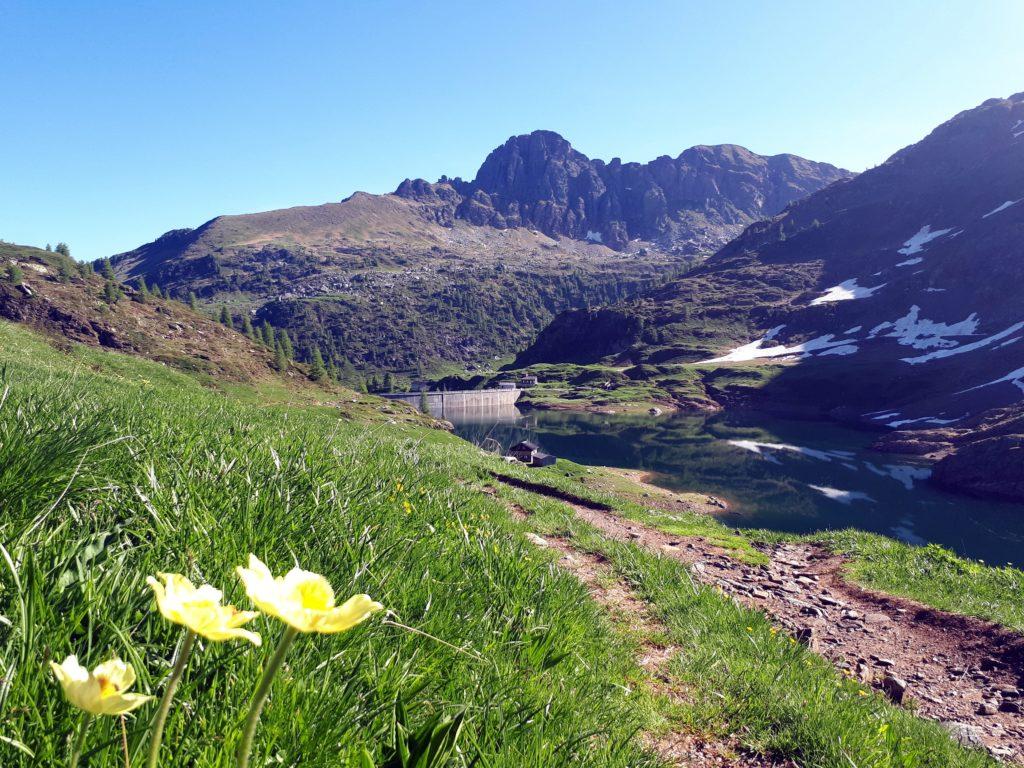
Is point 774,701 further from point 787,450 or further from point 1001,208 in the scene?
point 1001,208

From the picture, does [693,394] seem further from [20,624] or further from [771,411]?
[20,624]

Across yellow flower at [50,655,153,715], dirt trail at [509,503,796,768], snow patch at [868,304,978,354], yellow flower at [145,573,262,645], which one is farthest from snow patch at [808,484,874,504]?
snow patch at [868,304,978,354]

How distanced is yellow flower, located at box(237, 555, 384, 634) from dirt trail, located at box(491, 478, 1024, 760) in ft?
27.6

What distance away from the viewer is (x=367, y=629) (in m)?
2.45

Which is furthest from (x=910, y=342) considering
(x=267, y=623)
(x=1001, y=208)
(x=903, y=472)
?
(x=267, y=623)

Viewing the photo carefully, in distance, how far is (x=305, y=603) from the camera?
991 mm

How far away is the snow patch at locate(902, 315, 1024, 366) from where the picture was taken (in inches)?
5103

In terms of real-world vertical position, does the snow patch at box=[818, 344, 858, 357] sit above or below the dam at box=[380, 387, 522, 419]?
above

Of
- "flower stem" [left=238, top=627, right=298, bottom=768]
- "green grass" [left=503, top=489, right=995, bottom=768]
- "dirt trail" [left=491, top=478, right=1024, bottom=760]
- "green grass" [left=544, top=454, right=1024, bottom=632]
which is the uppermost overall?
"flower stem" [left=238, top=627, right=298, bottom=768]

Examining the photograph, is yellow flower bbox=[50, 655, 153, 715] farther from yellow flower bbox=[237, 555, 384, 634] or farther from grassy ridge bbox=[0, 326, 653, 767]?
grassy ridge bbox=[0, 326, 653, 767]

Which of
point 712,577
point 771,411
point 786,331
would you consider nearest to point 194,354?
point 712,577

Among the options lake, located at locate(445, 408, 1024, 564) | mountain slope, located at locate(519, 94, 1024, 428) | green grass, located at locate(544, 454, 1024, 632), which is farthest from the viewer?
mountain slope, located at locate(519, 94, 1024, 428)

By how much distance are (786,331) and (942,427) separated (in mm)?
108527

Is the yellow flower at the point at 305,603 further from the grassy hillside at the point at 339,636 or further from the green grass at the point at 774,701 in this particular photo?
the green grass at the point at 774,701
